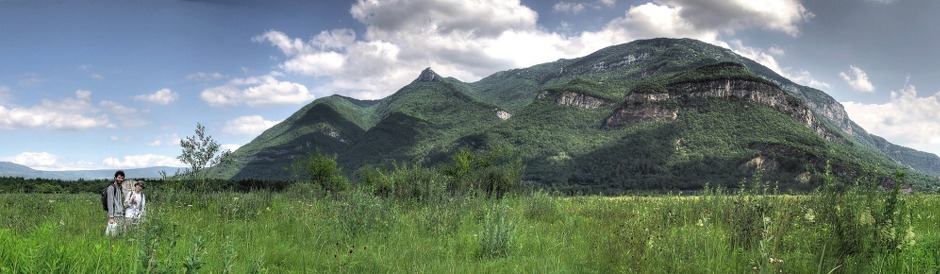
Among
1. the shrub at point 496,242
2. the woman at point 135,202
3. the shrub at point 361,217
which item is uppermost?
the woman at point 135,202

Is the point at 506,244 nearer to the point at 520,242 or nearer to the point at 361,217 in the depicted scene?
the point at 520,242

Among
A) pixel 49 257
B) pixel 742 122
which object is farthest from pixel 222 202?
pixel 742 122

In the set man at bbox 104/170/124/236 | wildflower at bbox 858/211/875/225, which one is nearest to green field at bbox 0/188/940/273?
Answer: wildflower at bbox 858/211/875/225

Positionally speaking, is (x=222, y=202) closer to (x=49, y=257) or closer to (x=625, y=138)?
(x=49, y=257)

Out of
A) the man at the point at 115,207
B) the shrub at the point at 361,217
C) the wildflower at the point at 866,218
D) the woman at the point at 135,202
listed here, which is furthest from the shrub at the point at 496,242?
the woman at the point at 135,202

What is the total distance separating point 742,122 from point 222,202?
206246mm

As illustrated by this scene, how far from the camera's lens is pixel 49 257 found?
140 inches

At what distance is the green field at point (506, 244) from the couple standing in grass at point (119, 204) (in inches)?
22.7

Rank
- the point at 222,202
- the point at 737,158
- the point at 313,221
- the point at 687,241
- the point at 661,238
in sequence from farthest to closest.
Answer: the point at 737,158 → the point at 222,202 → the point at 313,221 → the point at 661,238 → the point at 687,241

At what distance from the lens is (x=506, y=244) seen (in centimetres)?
632

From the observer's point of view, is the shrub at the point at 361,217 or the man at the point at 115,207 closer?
the shrub at the point at 361,217

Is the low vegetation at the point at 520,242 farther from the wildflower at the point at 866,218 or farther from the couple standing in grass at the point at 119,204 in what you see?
the couple standing in grass at the point at 119,204

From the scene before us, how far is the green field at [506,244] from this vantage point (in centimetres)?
392

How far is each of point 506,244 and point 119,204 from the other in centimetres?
763
